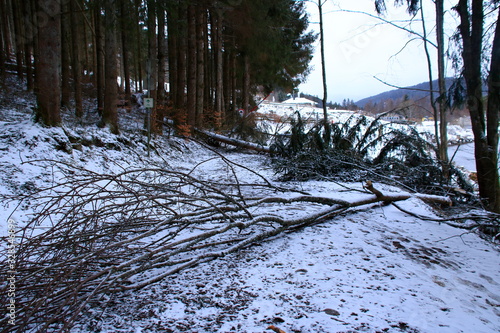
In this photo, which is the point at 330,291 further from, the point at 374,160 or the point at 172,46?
the point at 172,46

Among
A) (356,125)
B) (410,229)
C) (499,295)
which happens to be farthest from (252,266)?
(356,125)

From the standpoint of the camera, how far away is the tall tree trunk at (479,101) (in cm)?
455

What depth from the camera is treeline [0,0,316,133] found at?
5.51 metres

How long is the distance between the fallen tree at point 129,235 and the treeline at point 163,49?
452 centimetres

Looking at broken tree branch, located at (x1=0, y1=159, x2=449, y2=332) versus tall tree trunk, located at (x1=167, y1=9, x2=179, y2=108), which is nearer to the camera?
broken tree branch, located at (x1=0, y1=159, x2=449, y2=332)

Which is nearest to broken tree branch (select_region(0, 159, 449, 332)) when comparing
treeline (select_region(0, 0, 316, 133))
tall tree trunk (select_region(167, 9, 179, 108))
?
treeline (select_region(0, 0, 316, 133))

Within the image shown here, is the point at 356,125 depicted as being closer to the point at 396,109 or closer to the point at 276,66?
the point at 396,109

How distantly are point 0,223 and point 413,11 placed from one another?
9.34 metres

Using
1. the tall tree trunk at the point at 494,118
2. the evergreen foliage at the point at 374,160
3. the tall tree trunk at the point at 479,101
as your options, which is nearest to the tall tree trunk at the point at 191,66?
the evergreen foliage at the point at 374,160

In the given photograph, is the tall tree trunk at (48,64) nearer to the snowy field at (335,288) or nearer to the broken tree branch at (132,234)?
the broken tree branch at (132,234)

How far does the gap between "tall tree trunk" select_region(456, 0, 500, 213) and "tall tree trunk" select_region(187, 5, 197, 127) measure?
337 inches

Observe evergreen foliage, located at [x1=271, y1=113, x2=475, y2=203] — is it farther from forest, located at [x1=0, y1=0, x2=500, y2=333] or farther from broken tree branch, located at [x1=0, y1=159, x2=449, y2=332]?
broken tree branch, located at [x1=0, y1=159, x2=449, y2=332]

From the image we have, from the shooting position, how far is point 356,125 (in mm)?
6027

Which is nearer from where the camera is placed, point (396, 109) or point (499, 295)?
point (499, 295)
